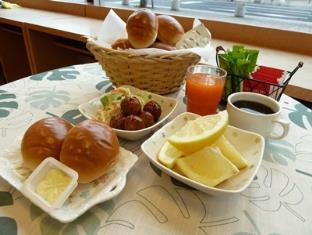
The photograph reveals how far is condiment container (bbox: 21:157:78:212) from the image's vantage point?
0.37m

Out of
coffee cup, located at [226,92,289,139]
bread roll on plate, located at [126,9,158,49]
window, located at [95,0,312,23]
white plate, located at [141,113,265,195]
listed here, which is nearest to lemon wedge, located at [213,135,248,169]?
white plate, located at [141,113,265,195]

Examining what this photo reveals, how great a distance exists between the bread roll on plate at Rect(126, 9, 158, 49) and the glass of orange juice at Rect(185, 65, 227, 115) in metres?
0.16

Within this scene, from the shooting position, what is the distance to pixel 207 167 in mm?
426

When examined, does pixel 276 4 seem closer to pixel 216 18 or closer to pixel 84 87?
pixel 216 18

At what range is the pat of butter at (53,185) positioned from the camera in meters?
0.38

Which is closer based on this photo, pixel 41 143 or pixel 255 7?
pixel 41 143

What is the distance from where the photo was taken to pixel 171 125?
21.7 inches

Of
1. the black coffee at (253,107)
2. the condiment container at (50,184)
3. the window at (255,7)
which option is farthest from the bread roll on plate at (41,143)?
the window at (255,7)

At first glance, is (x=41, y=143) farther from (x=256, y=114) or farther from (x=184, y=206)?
(x=256, y=114)

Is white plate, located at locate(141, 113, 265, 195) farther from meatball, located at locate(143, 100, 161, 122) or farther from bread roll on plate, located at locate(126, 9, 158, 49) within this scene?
bread roll on plate, located at locate(126, 9, 158, 49)

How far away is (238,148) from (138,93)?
0.97 feet

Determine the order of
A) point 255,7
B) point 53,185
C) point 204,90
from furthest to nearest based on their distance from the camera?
point 255,7
point 204,90
point 53,185

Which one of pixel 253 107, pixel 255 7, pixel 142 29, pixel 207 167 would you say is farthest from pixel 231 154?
pixel 255 7

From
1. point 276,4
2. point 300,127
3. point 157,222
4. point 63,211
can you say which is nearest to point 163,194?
point 157,222
